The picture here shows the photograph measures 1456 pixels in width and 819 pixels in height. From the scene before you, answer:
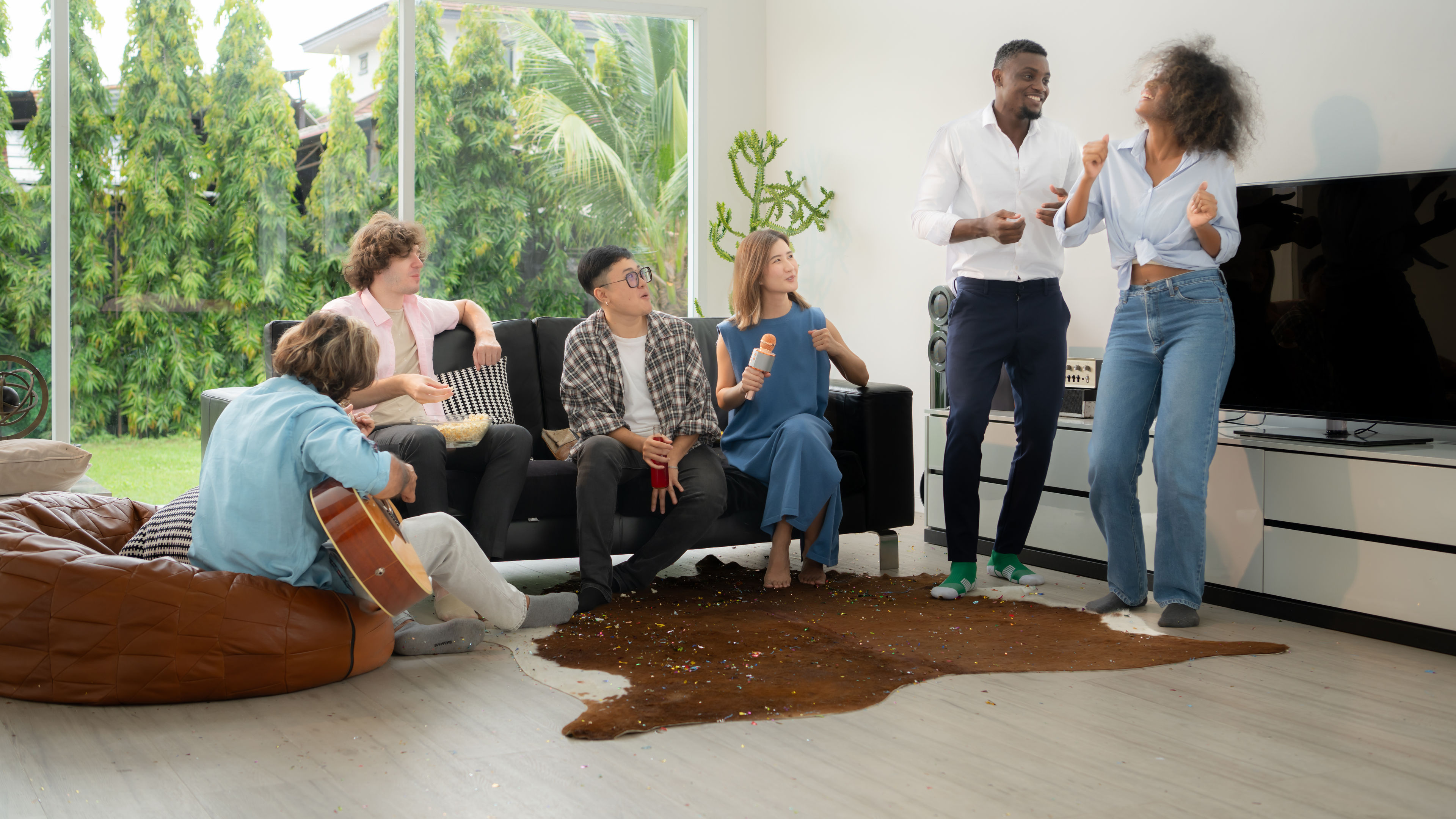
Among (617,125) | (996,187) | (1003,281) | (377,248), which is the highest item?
(617,125)

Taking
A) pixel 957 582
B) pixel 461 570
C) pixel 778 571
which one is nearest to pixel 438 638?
pixel 461 570

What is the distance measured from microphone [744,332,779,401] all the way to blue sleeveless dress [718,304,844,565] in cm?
15

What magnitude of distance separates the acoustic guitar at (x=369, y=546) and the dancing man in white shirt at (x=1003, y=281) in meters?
1.64

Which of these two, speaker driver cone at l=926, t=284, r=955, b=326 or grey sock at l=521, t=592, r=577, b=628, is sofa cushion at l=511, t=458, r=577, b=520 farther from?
speaker driver cone at l=926, t=284, r=955, b=326

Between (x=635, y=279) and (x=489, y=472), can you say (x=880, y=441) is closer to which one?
(x=635, y=279)

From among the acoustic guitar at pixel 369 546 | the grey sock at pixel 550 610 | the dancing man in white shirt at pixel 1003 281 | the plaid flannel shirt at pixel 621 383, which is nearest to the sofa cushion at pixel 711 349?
the plaid flannel shirt at pixel 621 383

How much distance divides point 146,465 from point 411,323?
2.66m

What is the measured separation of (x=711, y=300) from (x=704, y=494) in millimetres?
3219

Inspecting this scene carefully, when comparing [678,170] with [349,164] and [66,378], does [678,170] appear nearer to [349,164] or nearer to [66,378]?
[349,164]

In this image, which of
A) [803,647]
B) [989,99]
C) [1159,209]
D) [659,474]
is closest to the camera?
[803,647]

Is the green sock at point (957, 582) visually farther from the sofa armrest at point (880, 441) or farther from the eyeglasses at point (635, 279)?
the eyeglasses at point (635, 279)

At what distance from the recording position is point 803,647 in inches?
114

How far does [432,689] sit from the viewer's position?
2.57m

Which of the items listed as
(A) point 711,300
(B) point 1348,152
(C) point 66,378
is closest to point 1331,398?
(B) point 1348,152
